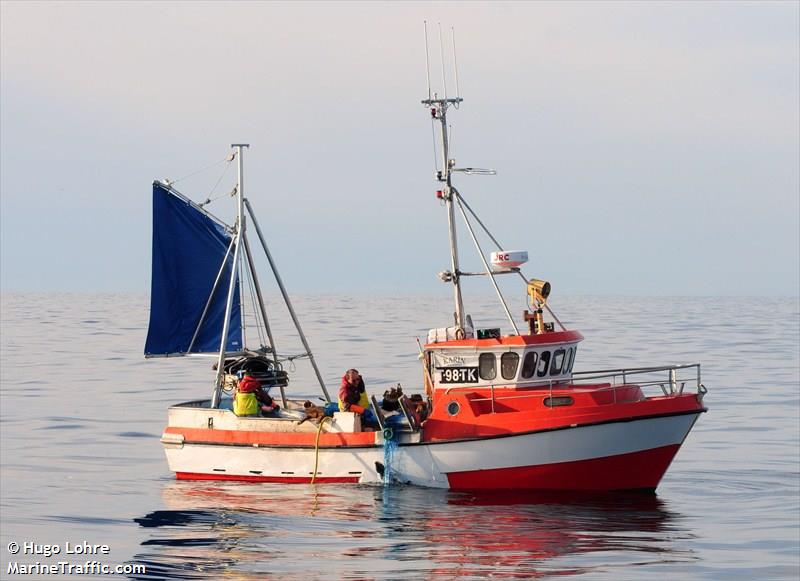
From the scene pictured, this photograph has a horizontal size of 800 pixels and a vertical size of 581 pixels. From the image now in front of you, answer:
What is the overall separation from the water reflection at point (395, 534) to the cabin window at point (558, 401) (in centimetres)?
191

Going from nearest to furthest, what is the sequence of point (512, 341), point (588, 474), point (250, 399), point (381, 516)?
point (381, 516) → point (588, 474) → point (512, 341) → point (250, 399)

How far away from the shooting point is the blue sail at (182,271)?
29.4 metres

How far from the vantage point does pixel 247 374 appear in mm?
28000

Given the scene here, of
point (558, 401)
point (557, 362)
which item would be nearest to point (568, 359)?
point (557, 362)

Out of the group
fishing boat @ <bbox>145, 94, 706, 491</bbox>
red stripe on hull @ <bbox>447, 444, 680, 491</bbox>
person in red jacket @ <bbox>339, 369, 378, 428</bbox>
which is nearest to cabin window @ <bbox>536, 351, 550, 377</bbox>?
fishing boat @ <bbox>145, 94, 706, 491</bbox>

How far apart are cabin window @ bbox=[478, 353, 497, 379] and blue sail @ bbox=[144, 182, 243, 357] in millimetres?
7119

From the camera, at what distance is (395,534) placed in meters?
21.7

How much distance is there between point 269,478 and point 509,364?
19.8 feet

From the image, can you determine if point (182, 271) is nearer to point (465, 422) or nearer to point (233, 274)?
point (233, 274)

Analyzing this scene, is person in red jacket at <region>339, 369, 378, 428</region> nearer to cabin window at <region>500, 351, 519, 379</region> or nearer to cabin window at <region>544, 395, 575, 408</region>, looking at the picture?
cabin window at <region>500, 351, 519, 379</region>

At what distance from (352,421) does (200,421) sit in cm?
395

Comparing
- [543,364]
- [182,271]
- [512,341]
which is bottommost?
[543,364]
